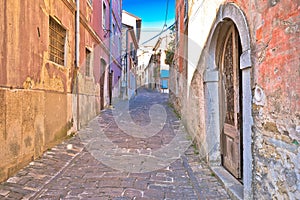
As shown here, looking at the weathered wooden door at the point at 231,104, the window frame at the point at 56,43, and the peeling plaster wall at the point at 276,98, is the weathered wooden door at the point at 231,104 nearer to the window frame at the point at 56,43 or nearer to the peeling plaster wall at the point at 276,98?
the peeling plaster wall at the point at 276,98

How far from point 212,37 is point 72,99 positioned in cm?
423

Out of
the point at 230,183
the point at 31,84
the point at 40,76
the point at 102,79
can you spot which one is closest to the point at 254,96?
the point at 230,183

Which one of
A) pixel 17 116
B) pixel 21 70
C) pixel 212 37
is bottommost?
pixel 17 116

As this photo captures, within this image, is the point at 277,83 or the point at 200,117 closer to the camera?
the point at 277,83

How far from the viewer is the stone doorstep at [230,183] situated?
3169mm

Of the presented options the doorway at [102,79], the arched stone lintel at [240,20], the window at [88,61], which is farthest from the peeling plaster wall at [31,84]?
the doorway at [102,79]

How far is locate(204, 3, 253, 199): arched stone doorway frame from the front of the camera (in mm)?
2785

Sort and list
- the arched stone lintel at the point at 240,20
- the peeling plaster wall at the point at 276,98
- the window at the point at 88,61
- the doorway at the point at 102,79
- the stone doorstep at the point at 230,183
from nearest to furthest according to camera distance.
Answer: the peeling plaster wall at the point at 276,98
the arched stone lintel at the point at 240,20
the stone doorstep at the point at 230,183
the window at the point at 88,61
the doorway at the point at 102,79

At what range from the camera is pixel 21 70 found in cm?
416

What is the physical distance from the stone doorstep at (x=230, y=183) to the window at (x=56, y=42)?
4.16 meters

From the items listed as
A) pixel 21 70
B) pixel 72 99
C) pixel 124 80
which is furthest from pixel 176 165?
pixel 124 80

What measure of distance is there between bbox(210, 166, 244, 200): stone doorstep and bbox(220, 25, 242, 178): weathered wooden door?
0.09 meters

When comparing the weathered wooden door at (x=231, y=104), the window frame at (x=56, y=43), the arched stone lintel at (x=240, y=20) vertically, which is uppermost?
the window frame at (x=56, y=43)

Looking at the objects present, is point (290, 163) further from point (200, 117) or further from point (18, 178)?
point (18, 178)
